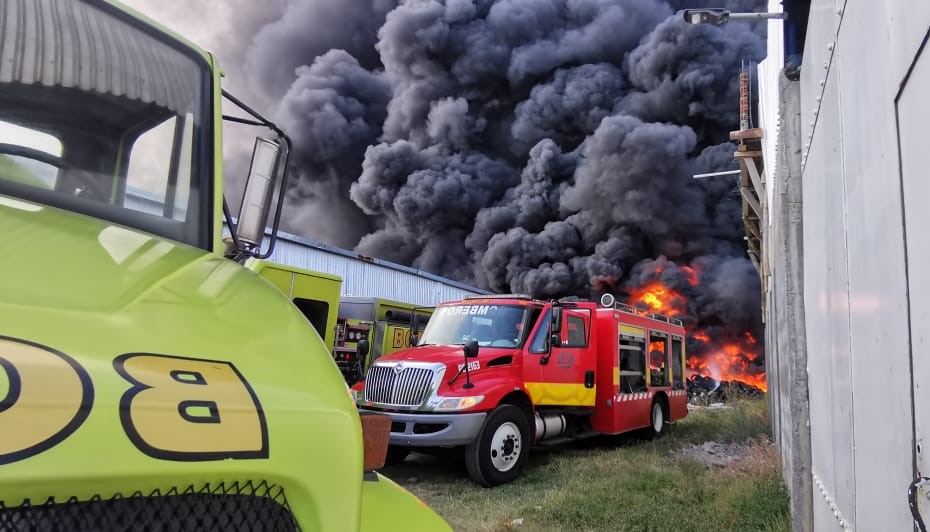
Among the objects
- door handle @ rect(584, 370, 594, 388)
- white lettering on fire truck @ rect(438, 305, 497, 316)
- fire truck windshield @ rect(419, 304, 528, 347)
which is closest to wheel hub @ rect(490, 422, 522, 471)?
fire truck windshield @ rect(419, 304, 528, 347)

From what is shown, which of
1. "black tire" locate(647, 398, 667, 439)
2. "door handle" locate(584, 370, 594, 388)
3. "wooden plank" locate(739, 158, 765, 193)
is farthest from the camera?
"black tire" locate(647, 398, 667, 439)

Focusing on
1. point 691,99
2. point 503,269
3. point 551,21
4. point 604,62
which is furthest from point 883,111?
point 551,21

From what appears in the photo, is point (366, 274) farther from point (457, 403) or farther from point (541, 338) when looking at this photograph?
point (457, 403)

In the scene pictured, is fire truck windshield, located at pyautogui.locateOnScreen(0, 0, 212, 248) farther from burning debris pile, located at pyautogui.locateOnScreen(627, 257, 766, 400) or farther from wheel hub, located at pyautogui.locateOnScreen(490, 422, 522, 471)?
burning debris pile, located at pyautogui.locateOnScreen(627, 257, 766, 400)

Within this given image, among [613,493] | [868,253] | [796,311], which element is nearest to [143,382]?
[868,253]

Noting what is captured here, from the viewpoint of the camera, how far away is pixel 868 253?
5.89 ft

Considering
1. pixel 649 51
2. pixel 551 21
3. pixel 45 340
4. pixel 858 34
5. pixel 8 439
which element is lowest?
pixel 8 439

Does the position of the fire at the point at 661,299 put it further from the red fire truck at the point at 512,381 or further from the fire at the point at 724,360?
the red fire truck at the point at 512,381

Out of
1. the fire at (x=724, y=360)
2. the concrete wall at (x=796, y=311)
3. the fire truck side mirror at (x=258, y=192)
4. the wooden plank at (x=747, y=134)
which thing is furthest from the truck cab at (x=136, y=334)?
the fire at (x=724, y=360)

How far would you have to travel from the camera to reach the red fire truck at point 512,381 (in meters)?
6.79

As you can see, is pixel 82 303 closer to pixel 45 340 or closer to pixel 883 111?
pixel 45 340

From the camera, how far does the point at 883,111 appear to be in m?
1.57

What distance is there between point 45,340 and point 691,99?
40021 mm

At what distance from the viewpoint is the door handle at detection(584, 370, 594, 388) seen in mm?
8703
